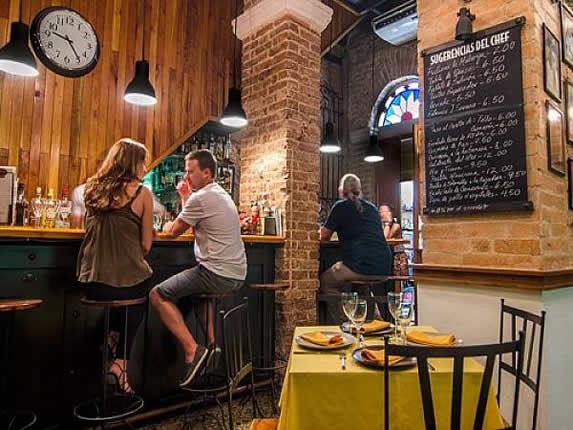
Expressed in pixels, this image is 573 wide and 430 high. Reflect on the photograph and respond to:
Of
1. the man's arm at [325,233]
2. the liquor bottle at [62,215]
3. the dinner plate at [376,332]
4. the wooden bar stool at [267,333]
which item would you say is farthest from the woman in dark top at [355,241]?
the liquor bottle at [62,215]

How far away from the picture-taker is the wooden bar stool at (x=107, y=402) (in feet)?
7.09

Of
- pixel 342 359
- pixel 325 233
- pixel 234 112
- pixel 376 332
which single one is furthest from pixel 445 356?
pixel 234 112

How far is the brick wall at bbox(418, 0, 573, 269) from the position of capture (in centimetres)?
218

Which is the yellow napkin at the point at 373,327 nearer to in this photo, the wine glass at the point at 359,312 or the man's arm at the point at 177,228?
the wine glass at the point at 359,312

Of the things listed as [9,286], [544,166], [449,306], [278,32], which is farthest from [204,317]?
[278,32]

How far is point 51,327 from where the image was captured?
93.7 inches

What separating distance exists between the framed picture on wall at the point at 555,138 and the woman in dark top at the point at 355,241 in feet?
4.71

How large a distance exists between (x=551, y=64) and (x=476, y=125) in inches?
20.4

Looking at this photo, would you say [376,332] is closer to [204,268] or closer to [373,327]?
[373,327]

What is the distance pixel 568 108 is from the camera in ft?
8.51

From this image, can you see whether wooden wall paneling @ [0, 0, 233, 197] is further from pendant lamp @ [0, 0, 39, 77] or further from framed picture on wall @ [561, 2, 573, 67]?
framed picture on wall @ [561, 2, 573, 67]

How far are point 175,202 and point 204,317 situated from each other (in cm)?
282

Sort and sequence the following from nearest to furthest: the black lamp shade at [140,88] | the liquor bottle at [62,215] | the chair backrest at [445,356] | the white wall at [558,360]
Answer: the chair backrest at [445,356] < the white wall at [558,360] < the liquor bottle at [62,215] < the black lamp shade at [140,88]

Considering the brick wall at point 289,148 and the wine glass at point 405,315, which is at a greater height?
the brick wall at point 289,148
